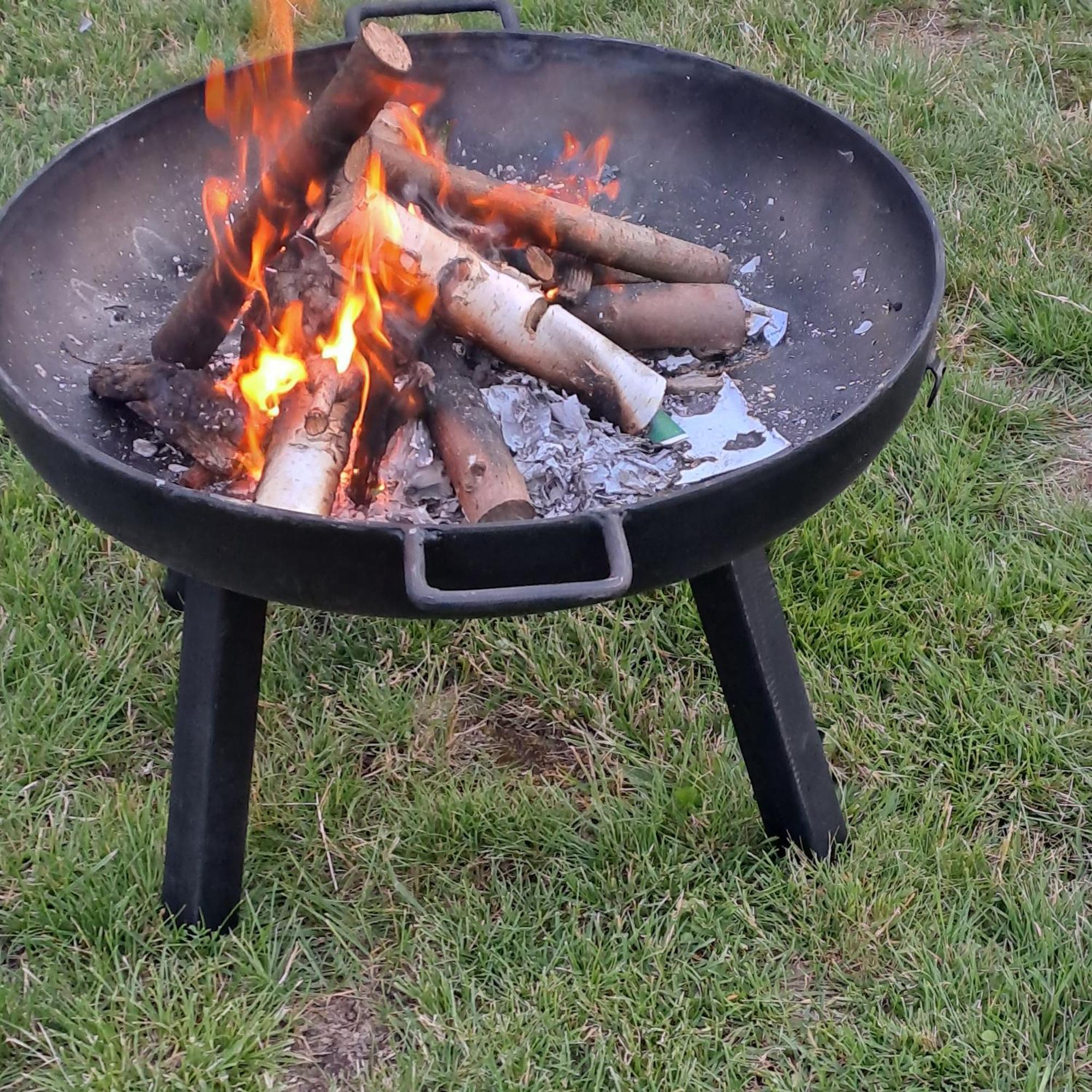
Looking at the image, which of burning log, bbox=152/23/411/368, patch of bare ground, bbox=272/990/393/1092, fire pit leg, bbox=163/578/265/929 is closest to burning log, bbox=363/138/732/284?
burning log, bbox=152/23/411/368

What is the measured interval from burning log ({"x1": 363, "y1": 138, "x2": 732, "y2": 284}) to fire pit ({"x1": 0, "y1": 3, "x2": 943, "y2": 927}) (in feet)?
0.13

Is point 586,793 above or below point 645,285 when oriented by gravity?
below

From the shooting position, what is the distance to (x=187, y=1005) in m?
1.66

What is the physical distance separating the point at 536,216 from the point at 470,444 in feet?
1.41

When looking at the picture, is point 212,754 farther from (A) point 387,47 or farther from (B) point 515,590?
(A) point 387,47

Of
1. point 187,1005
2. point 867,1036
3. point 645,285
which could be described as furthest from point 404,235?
point 867,1036

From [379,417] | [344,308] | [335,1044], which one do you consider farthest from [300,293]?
[335,1044]

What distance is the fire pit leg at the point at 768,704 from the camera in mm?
1657

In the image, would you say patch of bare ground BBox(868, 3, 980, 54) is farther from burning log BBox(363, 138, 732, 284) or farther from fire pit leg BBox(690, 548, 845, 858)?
fire pit leg BBox(690, 548, 845, 858)

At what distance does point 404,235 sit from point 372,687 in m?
0.82

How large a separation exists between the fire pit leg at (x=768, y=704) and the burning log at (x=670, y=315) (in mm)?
353

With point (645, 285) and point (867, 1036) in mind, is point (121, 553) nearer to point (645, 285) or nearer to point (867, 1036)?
point (645, 285)

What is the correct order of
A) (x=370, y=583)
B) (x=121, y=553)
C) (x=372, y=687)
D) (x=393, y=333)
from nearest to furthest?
1. (x=370, y=583)
2. (x=393, y=333)
3. (x=372, y=687)
4. (x=121, y=553)

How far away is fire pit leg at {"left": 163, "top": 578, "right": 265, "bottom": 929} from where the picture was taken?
1564 millimetres
